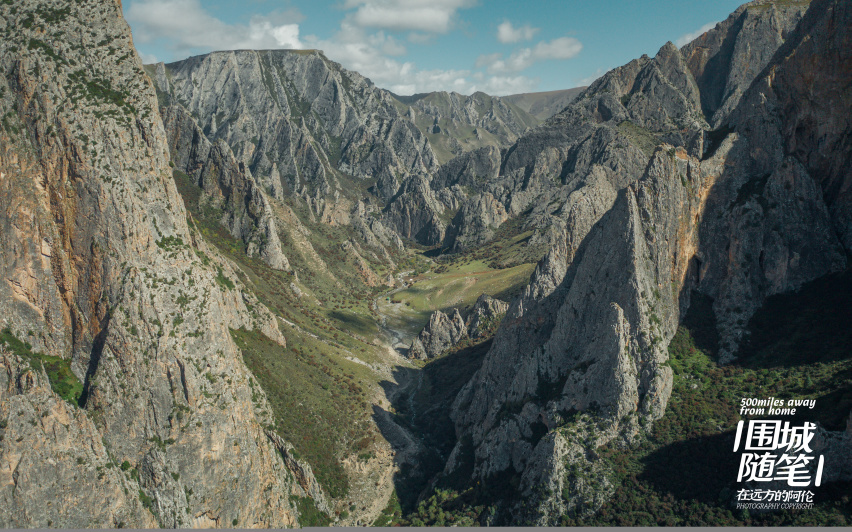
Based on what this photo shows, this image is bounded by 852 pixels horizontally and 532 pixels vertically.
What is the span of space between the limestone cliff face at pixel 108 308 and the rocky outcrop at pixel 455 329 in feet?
276

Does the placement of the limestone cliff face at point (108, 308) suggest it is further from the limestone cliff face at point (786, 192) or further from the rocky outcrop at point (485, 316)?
the rocky outcrop at point (485, 316)

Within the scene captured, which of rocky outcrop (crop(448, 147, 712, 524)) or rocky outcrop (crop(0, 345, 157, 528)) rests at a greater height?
rocky outcrop (crop(448, 147, 712, 524))

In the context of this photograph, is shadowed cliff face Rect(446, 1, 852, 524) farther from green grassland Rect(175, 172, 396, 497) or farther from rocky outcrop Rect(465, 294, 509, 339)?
rocky outcrop Rect(465, 294, 509, 339)

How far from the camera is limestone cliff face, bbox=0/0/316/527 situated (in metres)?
58.7

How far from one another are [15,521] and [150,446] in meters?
13.5

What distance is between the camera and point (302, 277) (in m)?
184

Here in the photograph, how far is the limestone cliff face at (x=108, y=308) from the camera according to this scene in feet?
193

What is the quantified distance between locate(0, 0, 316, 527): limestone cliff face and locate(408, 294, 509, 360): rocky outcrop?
84.1m

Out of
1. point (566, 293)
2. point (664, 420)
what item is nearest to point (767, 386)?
point (664, 420)

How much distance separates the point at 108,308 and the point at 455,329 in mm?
104775

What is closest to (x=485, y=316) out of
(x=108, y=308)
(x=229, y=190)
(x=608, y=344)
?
(x=608, y=344)

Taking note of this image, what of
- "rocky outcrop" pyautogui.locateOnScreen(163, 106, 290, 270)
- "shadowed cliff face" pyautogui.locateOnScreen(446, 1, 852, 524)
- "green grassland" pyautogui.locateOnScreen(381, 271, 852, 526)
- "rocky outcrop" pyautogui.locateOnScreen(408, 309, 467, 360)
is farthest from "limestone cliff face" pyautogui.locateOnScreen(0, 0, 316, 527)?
"rocky outcrop" pyautogui.locateOnScreen(163, 106, 290, 270)

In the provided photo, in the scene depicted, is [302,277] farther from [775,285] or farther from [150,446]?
[775,285]

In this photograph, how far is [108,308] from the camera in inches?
2499
